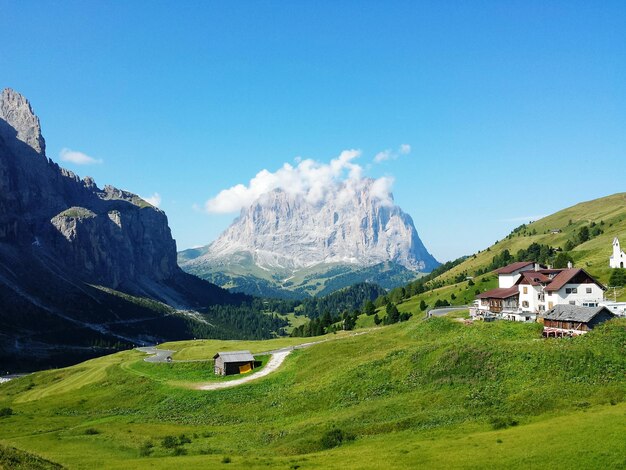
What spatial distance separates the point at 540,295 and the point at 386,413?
50.2 meters

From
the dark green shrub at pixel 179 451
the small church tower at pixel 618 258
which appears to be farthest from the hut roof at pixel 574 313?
the small church tower at pixel 618 258

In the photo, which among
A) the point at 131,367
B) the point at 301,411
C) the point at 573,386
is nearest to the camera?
the point at 573,386

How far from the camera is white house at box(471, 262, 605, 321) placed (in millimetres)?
81369

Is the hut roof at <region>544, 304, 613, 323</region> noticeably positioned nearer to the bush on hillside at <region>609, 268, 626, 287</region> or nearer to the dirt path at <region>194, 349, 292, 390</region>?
the bush on hillside at <region>609, 268, 626, 287</region>

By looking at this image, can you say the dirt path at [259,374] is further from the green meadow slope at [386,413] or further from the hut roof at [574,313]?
the hut roof at [574,313]

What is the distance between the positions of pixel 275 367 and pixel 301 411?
30976 mm

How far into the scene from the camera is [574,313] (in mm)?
67375

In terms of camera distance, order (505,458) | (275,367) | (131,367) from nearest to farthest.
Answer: (505,458) < (275,367) < (131,367)

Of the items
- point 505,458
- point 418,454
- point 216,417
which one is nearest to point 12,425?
point 216,417

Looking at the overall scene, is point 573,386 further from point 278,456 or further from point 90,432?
point 90,432

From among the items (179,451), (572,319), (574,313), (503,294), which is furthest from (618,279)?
(179,451)

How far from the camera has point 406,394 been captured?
55.1 m

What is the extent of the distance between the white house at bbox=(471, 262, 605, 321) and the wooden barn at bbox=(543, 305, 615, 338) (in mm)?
9761

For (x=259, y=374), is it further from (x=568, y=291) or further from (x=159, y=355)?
(x=568, y=291)
